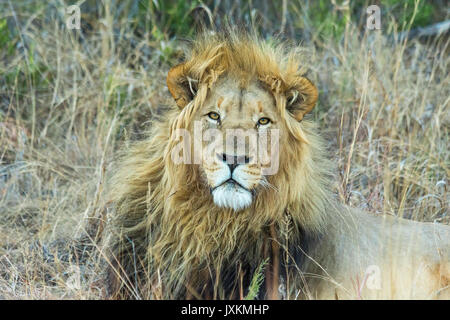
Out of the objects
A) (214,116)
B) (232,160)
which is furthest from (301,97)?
(232,160)

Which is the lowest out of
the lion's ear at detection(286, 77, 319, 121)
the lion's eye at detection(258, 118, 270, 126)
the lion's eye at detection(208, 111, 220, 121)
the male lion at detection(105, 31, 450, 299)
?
the male lion at detection(105, 31, 450, 299)

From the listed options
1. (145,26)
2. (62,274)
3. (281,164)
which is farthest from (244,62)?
(145,26)

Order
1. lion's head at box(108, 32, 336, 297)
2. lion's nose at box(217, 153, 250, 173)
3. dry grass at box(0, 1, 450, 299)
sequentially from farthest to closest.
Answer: dry grass at box(0, 1, 450, 299)
lion's head at box(108, 32, 336, 297)
lion's nose at box(217, 153, 250, 173)

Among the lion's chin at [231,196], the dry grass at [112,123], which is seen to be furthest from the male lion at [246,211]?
the dry grass at [112,123]

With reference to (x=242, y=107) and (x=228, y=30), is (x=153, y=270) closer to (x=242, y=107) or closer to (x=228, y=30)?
(x=242, y=107)

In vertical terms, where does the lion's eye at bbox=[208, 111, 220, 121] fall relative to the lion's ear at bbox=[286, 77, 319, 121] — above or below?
below

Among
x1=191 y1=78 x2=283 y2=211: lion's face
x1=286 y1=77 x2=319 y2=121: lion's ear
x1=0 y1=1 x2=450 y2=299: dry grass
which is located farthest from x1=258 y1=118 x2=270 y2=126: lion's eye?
x1=0 y1=1 x2=450 y2=299: dry grass

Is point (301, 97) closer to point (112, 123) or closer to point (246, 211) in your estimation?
point (246, 211)

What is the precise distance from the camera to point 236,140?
3.31 meters

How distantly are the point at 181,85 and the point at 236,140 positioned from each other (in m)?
0.45

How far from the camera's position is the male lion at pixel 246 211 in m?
3.45

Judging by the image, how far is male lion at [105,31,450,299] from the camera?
3447 millimetres

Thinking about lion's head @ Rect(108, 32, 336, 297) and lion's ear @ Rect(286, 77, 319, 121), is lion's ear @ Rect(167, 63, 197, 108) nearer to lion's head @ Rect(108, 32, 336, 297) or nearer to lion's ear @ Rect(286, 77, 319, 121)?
lion's head @ Rect(108, 32, 336, 297)

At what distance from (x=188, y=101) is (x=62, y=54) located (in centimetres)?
312
